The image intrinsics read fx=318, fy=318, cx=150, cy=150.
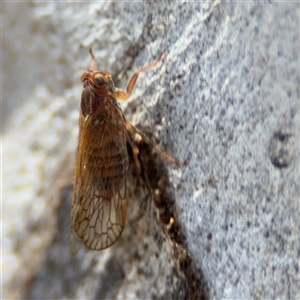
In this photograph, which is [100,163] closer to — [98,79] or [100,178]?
[100,178]

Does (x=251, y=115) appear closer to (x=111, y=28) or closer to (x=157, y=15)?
(x=157, y=15)

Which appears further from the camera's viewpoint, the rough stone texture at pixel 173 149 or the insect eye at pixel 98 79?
the insect eye at pixel 98 79

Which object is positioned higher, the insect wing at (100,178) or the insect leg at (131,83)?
the insect leg at (131,83)

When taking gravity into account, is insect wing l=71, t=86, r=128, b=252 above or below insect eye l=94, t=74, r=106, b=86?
below

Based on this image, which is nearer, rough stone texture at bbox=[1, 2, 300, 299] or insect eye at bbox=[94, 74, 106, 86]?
rough stone texture at bbox=[1, 2, 300, 299]

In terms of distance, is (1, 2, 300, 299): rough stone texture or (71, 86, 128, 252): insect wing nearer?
(1, 2, 300, 299): rough stone texture
